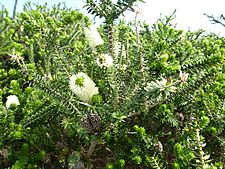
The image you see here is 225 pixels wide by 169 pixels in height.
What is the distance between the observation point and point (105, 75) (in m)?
2.59

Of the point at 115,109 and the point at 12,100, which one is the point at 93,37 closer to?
the point at 115,109

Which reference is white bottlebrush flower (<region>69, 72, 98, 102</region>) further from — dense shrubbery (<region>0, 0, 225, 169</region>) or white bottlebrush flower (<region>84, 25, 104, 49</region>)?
white bottlebrush flower (<region>84, 25, 104, 49</region>)

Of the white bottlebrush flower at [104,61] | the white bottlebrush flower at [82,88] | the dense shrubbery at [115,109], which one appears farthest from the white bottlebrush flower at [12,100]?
the white bottlebrush flower at [104,61]

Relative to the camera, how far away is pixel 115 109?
2.54m

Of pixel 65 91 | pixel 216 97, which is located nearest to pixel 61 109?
pixel 65 91

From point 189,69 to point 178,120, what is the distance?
54 centimetres

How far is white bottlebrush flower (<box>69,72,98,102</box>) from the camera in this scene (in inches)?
99.9

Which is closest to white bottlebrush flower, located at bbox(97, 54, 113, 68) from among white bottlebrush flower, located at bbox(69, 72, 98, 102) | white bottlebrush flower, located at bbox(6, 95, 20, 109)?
white bottlebrush flower, located at bbox(69, 72, 98, 102)

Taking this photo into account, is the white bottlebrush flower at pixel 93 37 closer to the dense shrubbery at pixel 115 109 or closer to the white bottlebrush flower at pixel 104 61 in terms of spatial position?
the dense shrubbery at pixel 115 109

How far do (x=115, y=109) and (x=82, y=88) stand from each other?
22 cm

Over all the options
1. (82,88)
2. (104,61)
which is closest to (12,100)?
(82,88)

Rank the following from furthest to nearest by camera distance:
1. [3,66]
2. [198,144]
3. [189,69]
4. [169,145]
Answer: [3,66] < [169,145] < [189,69] < [198,144]

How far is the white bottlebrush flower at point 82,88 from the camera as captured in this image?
2.54m

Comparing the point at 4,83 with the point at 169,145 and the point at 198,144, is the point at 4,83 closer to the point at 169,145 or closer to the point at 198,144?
the point at 169,145
